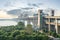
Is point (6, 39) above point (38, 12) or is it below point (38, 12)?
below

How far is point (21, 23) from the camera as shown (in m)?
5.93

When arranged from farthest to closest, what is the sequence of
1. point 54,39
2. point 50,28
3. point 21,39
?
point 50,28 < point 54,39 < point 21,39

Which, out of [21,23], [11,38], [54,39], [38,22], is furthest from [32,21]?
[11,38]

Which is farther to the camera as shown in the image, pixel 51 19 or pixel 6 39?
pixel 51 19

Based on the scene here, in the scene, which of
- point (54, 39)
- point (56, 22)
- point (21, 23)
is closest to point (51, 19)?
point (56, 22)

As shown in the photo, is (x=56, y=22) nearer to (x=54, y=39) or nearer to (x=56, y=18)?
(x=56, y=18)

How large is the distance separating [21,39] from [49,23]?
10.7 feet

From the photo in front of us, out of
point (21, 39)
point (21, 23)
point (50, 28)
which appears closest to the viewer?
point (21, 39)

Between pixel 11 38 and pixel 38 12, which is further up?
pixel 38 12

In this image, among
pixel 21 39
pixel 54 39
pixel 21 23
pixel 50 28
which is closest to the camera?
pixel 21 39

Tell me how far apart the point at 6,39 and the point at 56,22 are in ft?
9.65

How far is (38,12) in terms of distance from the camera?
21.2ft

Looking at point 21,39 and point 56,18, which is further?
point 56,18

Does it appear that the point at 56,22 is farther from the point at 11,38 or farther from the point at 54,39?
the point at 11,38
